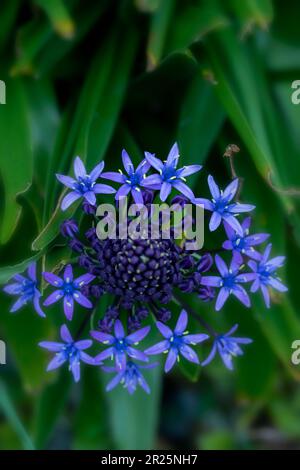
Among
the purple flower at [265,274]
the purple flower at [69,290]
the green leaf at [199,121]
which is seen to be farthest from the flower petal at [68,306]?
the green leaf at [199,121]

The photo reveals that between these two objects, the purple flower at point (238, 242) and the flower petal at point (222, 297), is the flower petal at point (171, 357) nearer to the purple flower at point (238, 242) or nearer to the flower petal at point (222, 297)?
the flower petal at point (222, 297)

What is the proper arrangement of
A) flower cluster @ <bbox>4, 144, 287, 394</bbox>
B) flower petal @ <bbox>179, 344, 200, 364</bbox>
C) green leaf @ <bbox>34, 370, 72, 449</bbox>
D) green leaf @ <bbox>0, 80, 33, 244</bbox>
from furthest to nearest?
1. green leaf @ <bbox>34, 370, 72, 449</bbox>
2. green leaf @ <bbox>0, 80, 33, 244</bbox>
3. flower petal @ <bbox>179, 344, 200, 364</bbox>
4. flower cluster @ <bbox>4, 144, 287, 394</bbox>

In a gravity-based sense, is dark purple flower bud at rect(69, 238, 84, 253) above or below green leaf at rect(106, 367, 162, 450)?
above

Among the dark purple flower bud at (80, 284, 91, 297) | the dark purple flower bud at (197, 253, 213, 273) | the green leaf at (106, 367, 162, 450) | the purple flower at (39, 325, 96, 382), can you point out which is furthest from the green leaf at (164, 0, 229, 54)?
the green leaf at (106, 367, 162, 450)

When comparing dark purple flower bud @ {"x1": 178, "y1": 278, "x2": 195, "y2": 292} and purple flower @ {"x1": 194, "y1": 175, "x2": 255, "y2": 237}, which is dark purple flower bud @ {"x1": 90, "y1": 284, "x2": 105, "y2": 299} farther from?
purple flower @ {"x1": 194, "y1": 175, "x2": 255, "y2": 237}

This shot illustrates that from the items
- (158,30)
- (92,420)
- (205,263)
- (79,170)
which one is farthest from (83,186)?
(92,420)
